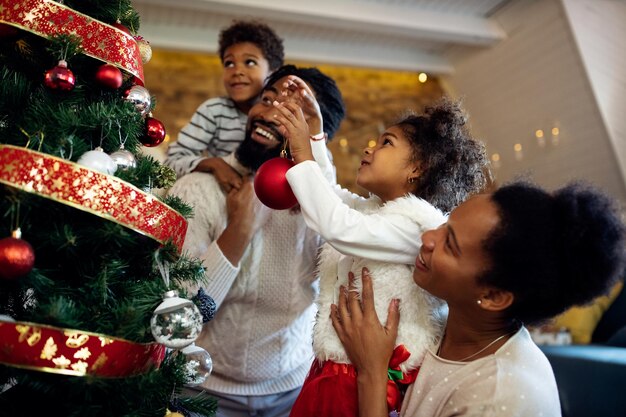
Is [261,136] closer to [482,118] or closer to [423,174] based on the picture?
[423,174]

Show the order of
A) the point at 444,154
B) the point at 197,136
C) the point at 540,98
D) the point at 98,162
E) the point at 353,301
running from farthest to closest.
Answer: the point at 540,98 → the point at 197,136 → the point at 444,154 → the point at 353,301 → the point at 98,162

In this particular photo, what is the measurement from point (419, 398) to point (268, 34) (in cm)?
180

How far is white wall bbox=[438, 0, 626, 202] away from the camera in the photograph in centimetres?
404

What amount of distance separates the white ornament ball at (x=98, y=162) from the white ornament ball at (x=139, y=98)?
6.7 inches

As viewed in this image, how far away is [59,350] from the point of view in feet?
2.58

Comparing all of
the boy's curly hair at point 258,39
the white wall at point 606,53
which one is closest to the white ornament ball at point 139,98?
the boy's curly hair at point 258,39

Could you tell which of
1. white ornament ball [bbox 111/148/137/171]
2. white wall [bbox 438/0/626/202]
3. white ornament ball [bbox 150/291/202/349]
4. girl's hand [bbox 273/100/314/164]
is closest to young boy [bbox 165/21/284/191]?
girl's hand [bbox 273/100/314/164]

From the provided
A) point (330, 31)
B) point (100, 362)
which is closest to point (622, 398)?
point (100, 362)

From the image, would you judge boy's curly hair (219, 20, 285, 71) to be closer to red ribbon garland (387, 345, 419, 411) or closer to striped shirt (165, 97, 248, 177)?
striped shirt (165, 97, 248, 177)

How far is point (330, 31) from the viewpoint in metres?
4.61

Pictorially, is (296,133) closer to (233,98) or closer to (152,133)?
(152,133)

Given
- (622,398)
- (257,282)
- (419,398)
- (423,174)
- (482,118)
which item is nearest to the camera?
(419,398)

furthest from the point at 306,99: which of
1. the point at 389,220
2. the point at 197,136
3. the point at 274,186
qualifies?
the point at 197,136

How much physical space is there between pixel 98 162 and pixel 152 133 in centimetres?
25
